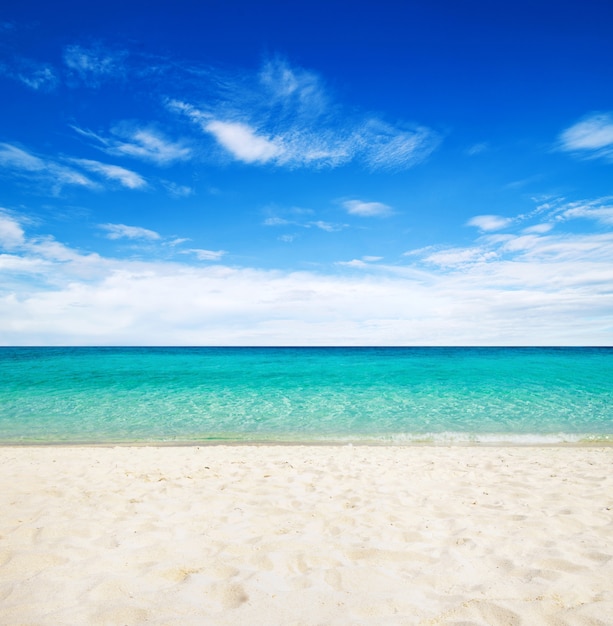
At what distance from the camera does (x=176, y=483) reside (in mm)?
7000

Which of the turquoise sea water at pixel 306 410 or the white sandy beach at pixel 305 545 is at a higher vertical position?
the white sandy beach at pixel 305 545

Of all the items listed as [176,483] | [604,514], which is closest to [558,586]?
[604,514]

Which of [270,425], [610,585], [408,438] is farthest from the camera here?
[270,425]

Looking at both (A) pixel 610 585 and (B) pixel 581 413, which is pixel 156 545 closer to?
(A) pixel 610 585

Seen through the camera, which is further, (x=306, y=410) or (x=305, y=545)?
(x=306, y=410)

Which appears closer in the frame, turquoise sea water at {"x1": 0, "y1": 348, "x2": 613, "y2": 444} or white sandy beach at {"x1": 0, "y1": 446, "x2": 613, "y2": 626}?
white sandy beach at {"x1": 0, "y1": 446, "x2": 613, "y2": 626}

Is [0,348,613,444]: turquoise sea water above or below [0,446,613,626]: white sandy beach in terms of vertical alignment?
below

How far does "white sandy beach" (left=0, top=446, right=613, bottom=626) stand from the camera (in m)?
3.28

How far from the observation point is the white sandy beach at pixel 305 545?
129 inches

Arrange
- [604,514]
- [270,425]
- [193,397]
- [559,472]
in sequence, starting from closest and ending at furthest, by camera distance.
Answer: [604,514] < [559,472] < [270,425] < [193,397]

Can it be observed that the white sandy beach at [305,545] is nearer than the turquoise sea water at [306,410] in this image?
Yes

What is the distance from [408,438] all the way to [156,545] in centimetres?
1010

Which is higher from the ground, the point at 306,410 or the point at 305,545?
the point at 305,545

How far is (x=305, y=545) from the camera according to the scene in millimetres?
4492
